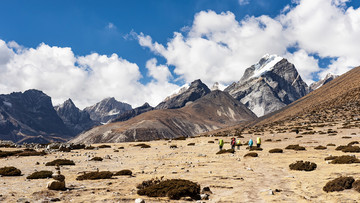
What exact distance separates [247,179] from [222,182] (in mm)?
1815

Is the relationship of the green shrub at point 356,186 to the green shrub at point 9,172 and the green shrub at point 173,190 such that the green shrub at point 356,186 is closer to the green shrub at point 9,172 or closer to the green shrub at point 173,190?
the green shrub at point 173,190

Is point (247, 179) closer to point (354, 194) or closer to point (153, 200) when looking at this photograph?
point (354, 194)

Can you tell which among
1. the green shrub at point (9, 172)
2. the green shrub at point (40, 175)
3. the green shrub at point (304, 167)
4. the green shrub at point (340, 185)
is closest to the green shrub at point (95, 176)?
the green shrub at point (40, 175)

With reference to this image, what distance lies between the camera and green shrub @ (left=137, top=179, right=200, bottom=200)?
10.6 meters

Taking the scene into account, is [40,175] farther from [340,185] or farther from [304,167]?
[304,167]

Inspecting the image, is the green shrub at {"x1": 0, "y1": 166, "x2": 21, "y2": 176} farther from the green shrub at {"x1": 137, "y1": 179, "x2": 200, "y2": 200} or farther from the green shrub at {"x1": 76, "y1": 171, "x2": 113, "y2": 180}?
the green shrub at {"x1": 137, "y1": 179, "x2": 200, "y2": 200}

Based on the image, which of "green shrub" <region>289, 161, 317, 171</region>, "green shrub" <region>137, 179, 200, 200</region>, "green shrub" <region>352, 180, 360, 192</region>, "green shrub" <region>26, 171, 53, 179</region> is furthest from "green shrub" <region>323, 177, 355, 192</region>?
"green shrub" <region>26, 171, 53, 179</region>

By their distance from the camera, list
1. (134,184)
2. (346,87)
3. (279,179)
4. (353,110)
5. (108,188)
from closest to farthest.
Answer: (108,188) → (134,184) → (279,179) → (353,110) → (346,87)

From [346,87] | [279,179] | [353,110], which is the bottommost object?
[279,179]

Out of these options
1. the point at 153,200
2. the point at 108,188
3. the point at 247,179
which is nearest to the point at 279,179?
the point at 247,179

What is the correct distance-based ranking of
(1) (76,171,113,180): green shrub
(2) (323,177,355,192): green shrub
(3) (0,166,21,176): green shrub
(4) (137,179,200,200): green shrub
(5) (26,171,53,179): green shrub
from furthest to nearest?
(3) (0,166,21,176): green shrub, (1) (76,171,113,180): green shrub, (5) (26,171,53,179): green shrub, (2) (323,177,355,192): green shrub, (4) (137,179,200,200): green shrub

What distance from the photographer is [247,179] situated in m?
14.9

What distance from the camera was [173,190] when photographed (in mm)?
10664

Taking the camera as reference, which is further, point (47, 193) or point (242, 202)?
point (47, 193)
